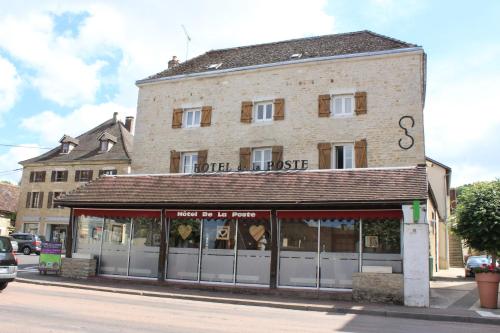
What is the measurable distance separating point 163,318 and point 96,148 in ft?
119

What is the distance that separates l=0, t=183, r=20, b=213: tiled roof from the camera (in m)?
47.2

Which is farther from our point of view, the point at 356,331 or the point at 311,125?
the point at 311,125

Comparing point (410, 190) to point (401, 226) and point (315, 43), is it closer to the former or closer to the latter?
point (401, 226)

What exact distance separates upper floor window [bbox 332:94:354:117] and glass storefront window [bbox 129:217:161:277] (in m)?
8.81

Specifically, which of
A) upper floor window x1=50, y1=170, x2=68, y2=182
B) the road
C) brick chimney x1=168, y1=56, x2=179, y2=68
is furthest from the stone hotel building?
upper floor window x1=50, y1=170, x2=68, y2=182

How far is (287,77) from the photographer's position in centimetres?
2123

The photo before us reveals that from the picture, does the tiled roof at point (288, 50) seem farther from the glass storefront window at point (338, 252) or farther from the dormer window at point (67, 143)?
the dormer window at point (67, 143)

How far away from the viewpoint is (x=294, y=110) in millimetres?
20797

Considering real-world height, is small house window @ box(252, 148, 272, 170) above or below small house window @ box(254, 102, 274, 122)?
below

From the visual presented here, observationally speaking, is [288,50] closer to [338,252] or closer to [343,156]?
[343,156]

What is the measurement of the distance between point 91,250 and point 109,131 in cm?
2807

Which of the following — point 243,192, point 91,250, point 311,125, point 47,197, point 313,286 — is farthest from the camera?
point 47,197

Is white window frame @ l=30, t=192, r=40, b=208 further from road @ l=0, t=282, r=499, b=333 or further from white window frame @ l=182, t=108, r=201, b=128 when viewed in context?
road @ l=0, t=282, r=499, b=333

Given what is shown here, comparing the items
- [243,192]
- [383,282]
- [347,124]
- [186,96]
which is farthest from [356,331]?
[186,96]
